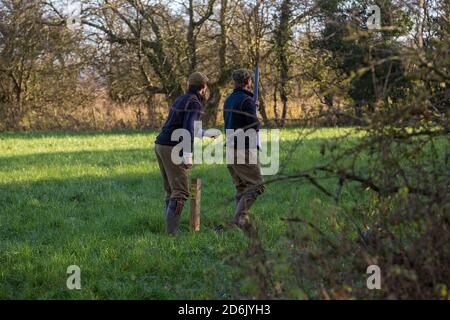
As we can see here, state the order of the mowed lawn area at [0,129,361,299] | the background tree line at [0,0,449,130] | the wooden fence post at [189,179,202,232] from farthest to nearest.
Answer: the background tree line at [0,0,449,130], the wooden fence post at [189,179,202,232], the mowed lawn area at [0,129,361,299]

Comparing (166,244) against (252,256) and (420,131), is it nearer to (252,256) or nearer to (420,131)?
(252,256)

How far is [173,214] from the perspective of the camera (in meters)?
7.62

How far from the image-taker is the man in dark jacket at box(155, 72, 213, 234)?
7.43 m

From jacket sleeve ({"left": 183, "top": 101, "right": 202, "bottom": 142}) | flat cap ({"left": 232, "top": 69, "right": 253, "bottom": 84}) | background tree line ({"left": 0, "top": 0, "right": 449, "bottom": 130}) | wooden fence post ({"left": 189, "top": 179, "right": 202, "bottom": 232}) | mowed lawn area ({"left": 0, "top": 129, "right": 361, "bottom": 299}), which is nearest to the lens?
mowed lawn area ({"left": 0, "top": 129, "right": 361, "bottom": 299})

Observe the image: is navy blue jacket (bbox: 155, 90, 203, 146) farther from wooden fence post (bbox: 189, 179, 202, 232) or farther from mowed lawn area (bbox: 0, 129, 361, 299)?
mowed lawn area (bbox: 0, 129, 361, 299)

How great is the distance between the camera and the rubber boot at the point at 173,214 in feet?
25.0

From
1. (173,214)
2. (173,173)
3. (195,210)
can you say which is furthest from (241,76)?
(173,214)

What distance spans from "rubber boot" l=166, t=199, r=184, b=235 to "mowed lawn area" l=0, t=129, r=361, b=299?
154mm

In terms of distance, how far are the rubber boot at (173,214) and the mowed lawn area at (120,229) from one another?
0.15 metres

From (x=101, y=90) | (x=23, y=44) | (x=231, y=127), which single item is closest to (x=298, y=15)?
(x=101, y=90)

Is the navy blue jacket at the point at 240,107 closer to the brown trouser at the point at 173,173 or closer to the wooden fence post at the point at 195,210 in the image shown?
the brown trouser at the point at 173,173

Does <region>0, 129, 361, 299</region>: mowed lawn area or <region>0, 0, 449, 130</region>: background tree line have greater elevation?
<region>0, 0, 449, 130</region>: background tree line

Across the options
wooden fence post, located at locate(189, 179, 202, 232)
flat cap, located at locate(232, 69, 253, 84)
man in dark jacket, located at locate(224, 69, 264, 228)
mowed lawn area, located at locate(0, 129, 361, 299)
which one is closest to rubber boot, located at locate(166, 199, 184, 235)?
mowed lawn area, located at locate(0, 129, 361, 299)

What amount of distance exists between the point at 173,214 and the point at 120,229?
2.91 feet
